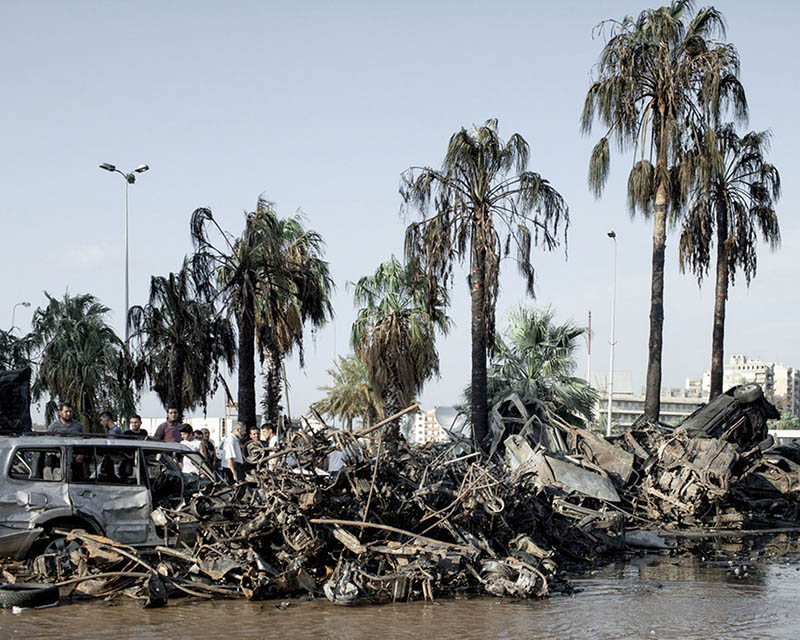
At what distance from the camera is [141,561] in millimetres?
9586

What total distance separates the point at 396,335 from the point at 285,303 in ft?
22.8

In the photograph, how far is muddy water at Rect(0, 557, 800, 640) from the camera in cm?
833

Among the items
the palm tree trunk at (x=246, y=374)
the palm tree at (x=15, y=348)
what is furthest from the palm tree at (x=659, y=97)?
the palm tree at (x=15, y=348)

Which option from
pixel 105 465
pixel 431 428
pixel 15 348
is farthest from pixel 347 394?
pixel 105 465

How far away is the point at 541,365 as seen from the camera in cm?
3198

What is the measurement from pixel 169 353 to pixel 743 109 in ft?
62.2

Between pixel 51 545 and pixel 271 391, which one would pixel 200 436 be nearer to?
pixel 51 545

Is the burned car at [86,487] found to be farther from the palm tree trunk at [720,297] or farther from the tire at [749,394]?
the palm tree trunk at [720,297]

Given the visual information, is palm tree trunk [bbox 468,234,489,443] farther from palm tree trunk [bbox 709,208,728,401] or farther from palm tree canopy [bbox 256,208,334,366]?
palm tree trunk [bbox 709,208,728,401]

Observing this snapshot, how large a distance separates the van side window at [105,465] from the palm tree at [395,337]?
863 inches

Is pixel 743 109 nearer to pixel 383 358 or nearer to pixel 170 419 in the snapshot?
pixel 383 358

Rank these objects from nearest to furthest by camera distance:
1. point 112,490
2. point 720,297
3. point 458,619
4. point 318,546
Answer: point 458,619, point 318,546, point 112,490, point 720,297

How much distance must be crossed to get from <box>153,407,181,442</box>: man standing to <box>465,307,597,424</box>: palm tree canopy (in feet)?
51.0

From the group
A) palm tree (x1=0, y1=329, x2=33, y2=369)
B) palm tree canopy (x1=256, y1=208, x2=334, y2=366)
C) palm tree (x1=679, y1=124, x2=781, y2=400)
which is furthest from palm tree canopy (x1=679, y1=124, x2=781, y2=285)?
palm tree (x1=0, y1=329, x2=33, y2=369)
